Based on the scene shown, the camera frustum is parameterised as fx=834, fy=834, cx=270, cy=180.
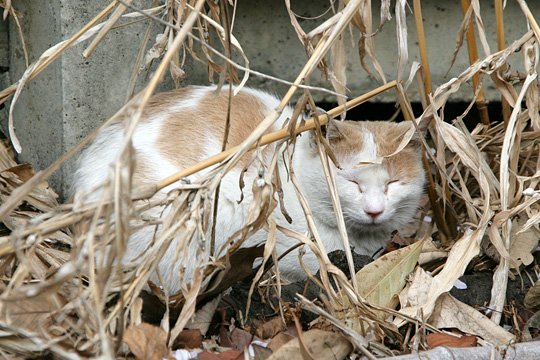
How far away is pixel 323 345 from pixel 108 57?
162 centimetres

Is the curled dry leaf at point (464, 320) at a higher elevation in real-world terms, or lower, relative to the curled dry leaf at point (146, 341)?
lower

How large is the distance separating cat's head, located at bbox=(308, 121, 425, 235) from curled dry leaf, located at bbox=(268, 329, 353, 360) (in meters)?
0.95

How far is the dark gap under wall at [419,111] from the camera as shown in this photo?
418 centimetres

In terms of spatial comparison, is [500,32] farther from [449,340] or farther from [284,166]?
[449,340]

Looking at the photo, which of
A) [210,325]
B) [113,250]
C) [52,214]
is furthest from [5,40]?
[113,250]

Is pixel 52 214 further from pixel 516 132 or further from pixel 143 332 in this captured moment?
pixel 516 132

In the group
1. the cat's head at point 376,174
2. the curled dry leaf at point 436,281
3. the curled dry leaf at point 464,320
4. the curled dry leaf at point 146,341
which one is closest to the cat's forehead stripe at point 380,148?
the cat's head at point 376,174

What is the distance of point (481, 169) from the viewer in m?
2.61

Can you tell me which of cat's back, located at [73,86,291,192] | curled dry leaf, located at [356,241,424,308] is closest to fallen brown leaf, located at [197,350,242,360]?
curled dry leaf, located at [356,241,424,308]

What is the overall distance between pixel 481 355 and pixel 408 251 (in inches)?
22.5

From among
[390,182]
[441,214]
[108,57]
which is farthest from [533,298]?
[108,57]

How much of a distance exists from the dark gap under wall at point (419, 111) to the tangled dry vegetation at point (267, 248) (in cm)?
94

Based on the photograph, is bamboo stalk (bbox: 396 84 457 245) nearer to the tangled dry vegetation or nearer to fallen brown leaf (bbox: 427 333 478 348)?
the tangled dry vegetation

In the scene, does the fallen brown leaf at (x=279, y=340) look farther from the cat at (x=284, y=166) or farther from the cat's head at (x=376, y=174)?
the cat's head at (x=376, y=174)
